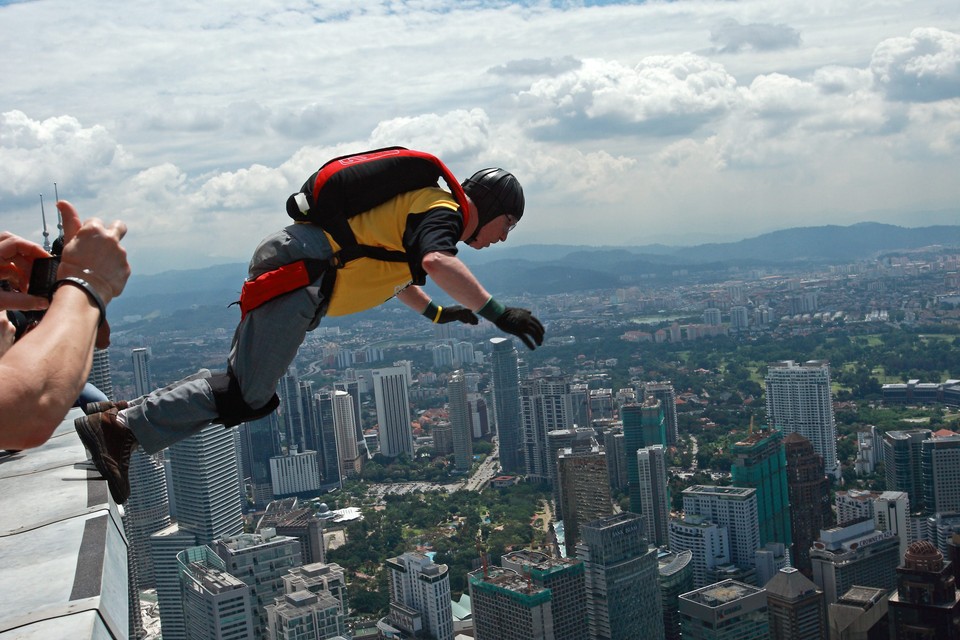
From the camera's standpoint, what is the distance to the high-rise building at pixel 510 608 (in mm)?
9625

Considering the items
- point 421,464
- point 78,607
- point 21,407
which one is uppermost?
point 21,407

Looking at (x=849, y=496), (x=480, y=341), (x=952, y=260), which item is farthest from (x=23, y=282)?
(x=952, y=260)

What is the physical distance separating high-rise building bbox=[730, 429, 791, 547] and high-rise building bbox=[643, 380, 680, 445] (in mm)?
4810

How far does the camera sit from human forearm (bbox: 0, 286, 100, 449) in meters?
0.56

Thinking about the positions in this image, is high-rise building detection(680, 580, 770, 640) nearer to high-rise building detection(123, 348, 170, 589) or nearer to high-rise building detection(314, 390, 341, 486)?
high-rise building detection(123, 348, 170, 589)

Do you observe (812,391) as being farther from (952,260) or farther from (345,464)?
(952,260)

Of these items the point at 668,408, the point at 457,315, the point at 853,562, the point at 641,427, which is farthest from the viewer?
the point at 668,408

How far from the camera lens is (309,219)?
133 cm

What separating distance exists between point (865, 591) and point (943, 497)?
197 inches

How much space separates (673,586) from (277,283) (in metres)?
11.1

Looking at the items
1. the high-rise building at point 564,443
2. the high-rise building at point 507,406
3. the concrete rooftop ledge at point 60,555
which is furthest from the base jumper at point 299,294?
the high-rise building at point 507,406

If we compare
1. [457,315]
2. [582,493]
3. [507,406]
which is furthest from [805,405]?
[457,315]

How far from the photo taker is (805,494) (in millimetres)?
14172

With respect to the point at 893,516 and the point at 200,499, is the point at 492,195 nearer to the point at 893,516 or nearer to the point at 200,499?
the point at 200,499
